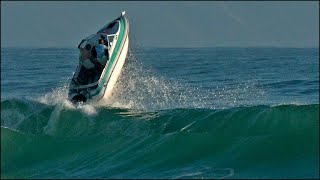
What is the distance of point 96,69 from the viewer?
731 inches

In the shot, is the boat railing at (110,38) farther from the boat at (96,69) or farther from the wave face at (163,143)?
the wave face at (163,143)

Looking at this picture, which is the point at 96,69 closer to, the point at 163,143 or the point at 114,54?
the point at 114,54

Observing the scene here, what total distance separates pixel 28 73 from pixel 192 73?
8.48 metres

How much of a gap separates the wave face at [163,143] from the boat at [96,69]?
58cm

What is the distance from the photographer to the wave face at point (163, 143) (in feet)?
Answer: 40.9

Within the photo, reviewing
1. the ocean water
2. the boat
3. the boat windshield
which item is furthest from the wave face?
the boat windshield

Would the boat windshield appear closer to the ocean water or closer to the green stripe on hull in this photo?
the green stripe on hull

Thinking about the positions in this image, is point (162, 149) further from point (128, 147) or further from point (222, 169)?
point (222, 169)

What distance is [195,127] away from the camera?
15.8 metres

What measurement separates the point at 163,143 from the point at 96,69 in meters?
5.29

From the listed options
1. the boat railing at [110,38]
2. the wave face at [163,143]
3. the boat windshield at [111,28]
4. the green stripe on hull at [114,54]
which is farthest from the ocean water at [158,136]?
the boat railing at [110,38]

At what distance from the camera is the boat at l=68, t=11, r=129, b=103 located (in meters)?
17.9

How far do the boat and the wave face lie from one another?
1.91 ft

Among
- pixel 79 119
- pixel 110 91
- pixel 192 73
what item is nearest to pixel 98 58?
pixel 110 91
